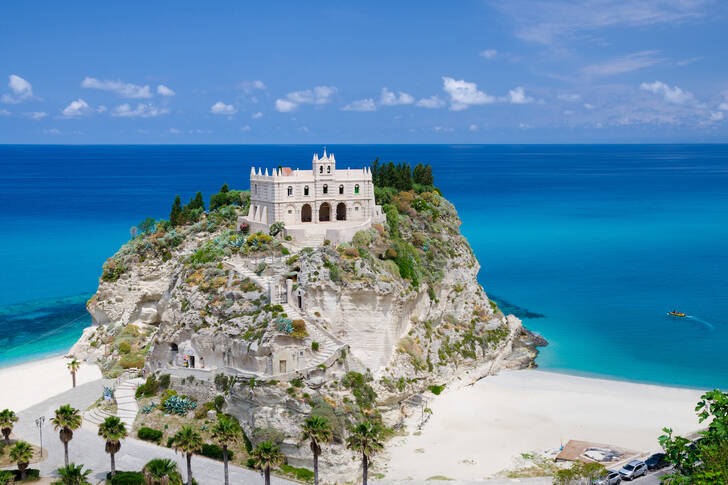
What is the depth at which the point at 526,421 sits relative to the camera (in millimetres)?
56688

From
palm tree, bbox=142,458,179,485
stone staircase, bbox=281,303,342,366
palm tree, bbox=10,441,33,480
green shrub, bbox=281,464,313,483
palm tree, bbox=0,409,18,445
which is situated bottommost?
green shrub, bbox=281,464,313,483

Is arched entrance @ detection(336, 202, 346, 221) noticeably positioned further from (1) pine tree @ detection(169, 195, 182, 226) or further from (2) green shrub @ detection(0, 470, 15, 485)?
(2) green shrub @ detection(0, 470, 15, 485)

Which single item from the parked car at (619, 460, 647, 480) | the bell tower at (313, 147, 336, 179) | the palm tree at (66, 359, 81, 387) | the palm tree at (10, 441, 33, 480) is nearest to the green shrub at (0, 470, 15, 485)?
the palm tree at (10, 441, 33, 480)

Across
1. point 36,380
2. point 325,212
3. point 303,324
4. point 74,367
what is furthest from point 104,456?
point 325,212

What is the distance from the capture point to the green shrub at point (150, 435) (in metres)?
50.9

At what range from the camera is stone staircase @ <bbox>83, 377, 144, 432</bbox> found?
54.0 meters

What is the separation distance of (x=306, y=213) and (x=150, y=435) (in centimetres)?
2808

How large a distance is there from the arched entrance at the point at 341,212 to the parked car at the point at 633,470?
123 ft

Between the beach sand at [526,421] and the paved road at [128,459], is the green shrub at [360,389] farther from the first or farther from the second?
the paved road at [128,459]

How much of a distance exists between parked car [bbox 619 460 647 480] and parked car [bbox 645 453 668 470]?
0.89 m

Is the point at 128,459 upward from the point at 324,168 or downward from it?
downward

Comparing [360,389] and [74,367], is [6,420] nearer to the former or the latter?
[74,367]

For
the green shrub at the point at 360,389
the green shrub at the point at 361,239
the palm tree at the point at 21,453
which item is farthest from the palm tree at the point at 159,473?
the green shrub at the point at 361,239

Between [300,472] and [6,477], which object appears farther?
[300,472]
